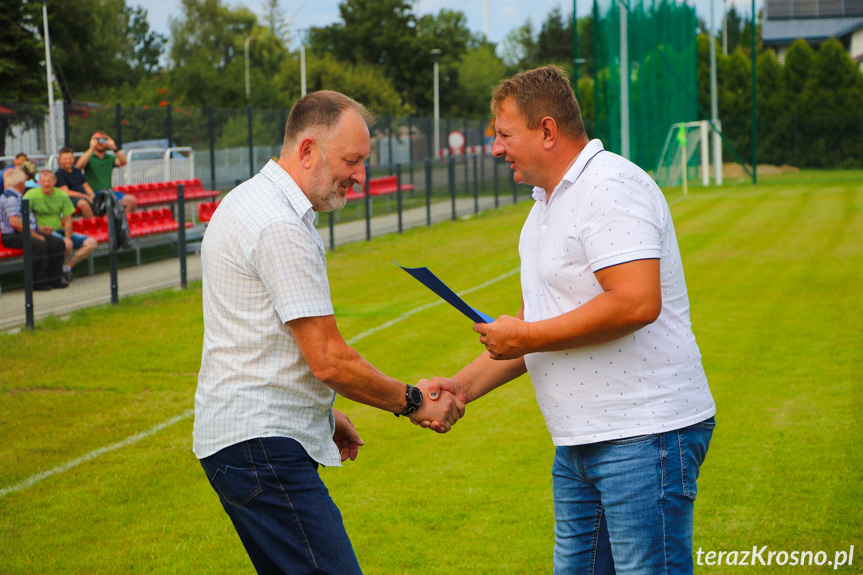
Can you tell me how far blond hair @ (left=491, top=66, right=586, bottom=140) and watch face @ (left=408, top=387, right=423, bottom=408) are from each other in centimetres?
101

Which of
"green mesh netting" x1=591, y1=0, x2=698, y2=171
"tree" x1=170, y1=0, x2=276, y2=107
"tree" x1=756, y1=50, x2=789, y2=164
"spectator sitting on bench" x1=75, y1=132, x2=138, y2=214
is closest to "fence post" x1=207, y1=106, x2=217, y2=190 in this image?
"spectator sitting on bench" x1=75, y1=132, x2=138, y2=214

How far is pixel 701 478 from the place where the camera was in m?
5.61

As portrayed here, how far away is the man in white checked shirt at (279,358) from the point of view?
8.98 ft

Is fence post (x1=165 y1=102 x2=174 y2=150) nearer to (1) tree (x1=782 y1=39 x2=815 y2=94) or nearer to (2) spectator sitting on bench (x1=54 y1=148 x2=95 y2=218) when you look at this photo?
(2) spectator sitting on bench (x1=54 y1=148 x2=95 y2=218)

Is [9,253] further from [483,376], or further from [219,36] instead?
[219,36]

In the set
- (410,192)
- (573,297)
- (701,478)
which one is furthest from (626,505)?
(410,192)

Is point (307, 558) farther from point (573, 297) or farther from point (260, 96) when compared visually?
point (260, 96)

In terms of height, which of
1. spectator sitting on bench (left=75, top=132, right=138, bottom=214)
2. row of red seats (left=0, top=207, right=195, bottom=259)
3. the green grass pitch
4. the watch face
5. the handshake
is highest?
spectator sitting on bench (left=75, top=132, right=138, bottom=214)

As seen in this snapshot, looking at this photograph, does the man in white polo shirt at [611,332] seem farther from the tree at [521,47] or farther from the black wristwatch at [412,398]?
the tree at [521,47]

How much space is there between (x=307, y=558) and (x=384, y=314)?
8.50 m

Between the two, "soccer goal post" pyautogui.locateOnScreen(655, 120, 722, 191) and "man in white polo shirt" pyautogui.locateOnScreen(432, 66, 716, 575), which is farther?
"soccer goal post" pyautogui.locateOnScreen(655, 120, 722, 191)

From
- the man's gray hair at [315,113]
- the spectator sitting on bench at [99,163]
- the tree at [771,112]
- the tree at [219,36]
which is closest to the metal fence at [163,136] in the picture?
the spectator sitting on bench at [99,163]

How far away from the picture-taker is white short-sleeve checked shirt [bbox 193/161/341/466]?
2721 mm

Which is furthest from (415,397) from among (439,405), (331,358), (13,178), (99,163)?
(99,163)
